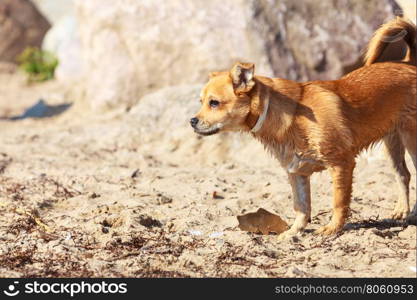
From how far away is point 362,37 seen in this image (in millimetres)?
10516

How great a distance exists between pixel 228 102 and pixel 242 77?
231 mm

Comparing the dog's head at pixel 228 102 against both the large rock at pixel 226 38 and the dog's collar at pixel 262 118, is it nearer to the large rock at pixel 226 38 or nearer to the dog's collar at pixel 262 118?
the dog's collar at pixel 262 118

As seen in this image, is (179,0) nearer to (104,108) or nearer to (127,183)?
(104,108)

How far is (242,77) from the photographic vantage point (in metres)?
5.87

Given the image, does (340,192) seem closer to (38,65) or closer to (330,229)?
(330,229)

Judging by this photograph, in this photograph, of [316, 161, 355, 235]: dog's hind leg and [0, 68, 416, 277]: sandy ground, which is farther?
[316, 161, 355, 235]: dog's hind leg

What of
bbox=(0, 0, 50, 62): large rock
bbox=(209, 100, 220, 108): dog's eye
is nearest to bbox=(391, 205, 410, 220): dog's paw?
bbox=(209, 100, 220, 108): dog's eye

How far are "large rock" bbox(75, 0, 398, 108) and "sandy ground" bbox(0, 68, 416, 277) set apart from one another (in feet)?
3.43

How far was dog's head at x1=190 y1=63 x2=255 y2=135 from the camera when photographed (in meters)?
5.86

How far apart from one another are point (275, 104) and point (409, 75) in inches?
50.2

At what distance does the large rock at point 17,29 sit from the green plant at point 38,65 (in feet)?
8.06

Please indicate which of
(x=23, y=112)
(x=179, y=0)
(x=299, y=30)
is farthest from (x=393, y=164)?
(x=23, y=112)

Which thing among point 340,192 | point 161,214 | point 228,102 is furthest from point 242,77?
point 161,214

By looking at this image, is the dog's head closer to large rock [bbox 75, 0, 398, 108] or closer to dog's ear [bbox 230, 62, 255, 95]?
dog's ear [bbox 230, 62, 255, 95]
